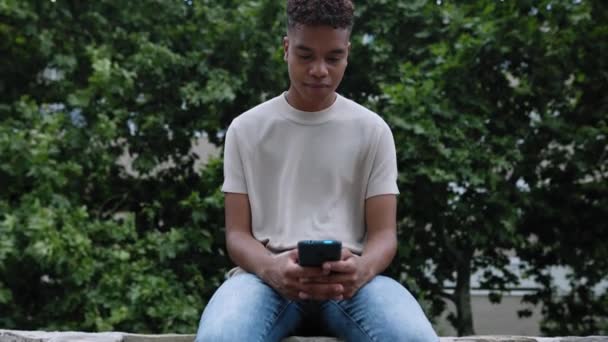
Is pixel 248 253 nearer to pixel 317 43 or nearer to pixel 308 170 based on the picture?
pixel 308 170

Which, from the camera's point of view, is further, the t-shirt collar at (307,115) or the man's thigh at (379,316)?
the t-shirt collar at (307,115)

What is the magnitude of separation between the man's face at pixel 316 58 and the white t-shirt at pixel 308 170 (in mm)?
106

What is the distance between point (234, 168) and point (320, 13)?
528mm

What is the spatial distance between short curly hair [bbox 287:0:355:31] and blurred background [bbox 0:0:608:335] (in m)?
1.99

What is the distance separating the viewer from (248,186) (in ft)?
7.27

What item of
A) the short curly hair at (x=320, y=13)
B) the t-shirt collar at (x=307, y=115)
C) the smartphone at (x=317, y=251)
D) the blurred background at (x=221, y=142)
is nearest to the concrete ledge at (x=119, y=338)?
the smartphone at (x=317, y=251)

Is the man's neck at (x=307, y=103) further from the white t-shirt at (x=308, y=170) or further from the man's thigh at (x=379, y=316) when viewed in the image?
the man's thigh at (x=379, y=316)

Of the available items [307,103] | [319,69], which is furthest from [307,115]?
[319,69]

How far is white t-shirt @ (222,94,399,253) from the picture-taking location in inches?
85.5

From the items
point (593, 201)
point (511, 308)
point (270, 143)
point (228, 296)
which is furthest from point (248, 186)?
point (511, 308)

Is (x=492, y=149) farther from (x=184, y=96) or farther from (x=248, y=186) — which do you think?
(x=248, y=186)

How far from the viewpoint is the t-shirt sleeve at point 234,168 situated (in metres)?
2.22

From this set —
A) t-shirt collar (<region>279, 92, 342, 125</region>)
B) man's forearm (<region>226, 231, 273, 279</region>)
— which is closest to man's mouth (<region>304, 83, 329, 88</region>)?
t-shirt collar (<region>279, 92, 342, 125</region>)

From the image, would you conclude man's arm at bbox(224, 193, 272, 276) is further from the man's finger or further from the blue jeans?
the man's finger
